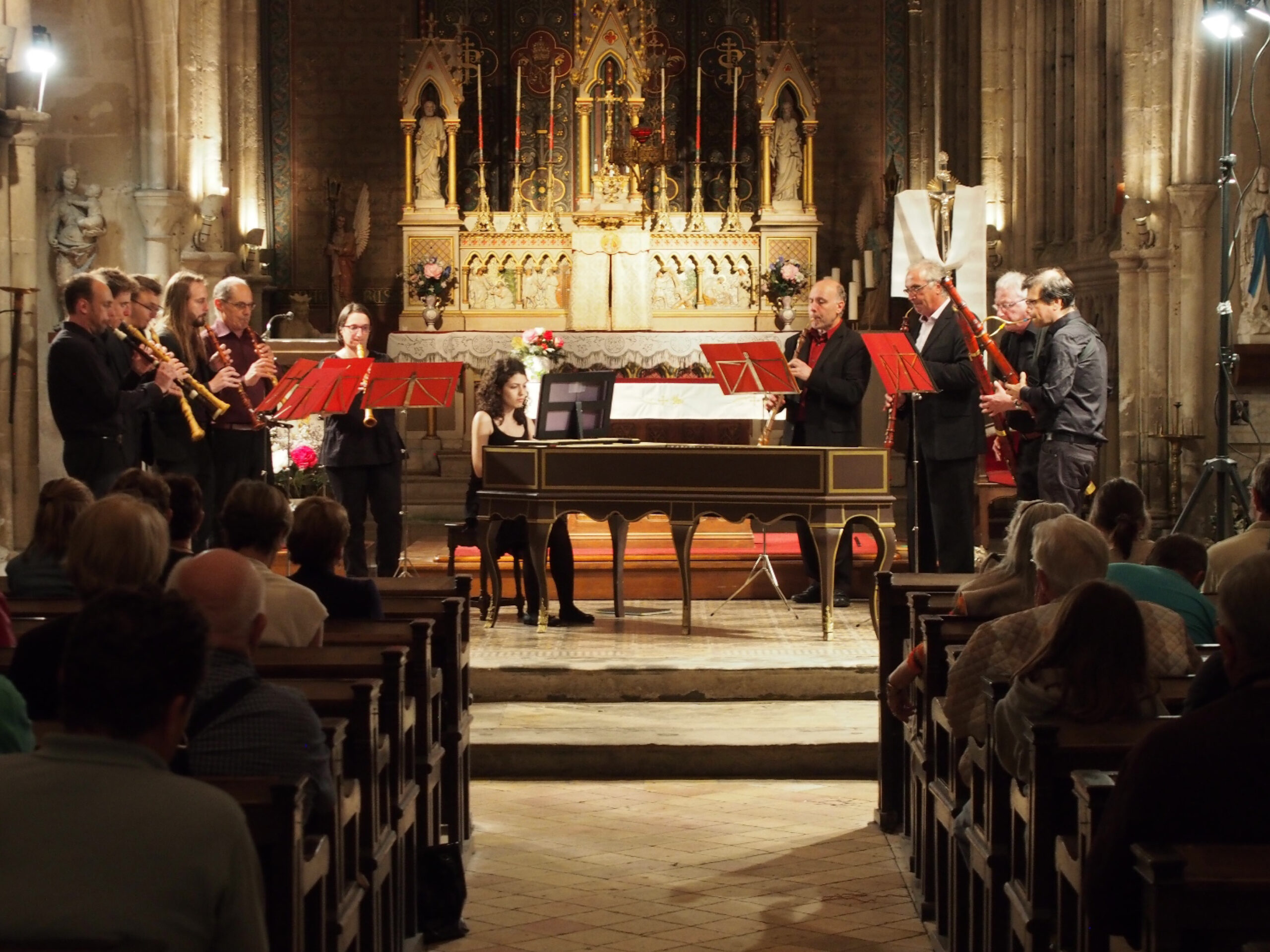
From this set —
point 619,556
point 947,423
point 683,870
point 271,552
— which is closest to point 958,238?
point 947,423

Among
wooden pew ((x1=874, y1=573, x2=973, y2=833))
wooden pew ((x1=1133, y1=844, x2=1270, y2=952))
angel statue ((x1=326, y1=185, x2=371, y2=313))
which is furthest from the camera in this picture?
angel statue ((x1=326, y1=185, x2=371, y2=313))

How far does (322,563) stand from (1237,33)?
4.96 metres

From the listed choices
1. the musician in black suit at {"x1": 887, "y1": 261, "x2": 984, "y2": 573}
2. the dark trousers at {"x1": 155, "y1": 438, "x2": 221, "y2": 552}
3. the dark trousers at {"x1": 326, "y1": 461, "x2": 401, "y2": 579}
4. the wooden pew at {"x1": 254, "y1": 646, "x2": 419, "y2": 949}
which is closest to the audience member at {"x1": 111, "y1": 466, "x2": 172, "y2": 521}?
the wooden pew at {"x1": 254, "y1": 646, "x2": 419, "y2": 949}

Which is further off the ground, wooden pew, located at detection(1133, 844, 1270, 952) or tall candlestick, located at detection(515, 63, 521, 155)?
tall candlestick, located at detection(515, 63, 521, 155)

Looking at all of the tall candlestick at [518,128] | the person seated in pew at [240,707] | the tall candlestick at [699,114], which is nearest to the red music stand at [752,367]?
the person seated in pew at [240,707]

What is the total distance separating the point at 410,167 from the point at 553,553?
24.3 feet

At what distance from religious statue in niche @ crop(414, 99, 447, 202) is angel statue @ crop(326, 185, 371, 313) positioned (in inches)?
49.2

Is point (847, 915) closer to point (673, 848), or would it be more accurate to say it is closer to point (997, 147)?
point (673, 848)

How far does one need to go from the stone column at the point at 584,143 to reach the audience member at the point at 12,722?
12058 mm

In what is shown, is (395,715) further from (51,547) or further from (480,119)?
(480,119)

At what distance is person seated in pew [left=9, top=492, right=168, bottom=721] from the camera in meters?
3.45

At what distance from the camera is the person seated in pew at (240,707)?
118 inches

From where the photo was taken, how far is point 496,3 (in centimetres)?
1738

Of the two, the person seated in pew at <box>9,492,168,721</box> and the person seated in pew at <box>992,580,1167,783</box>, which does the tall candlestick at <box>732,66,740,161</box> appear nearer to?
the person seated in pew at <box>9,492,168,721</box>
